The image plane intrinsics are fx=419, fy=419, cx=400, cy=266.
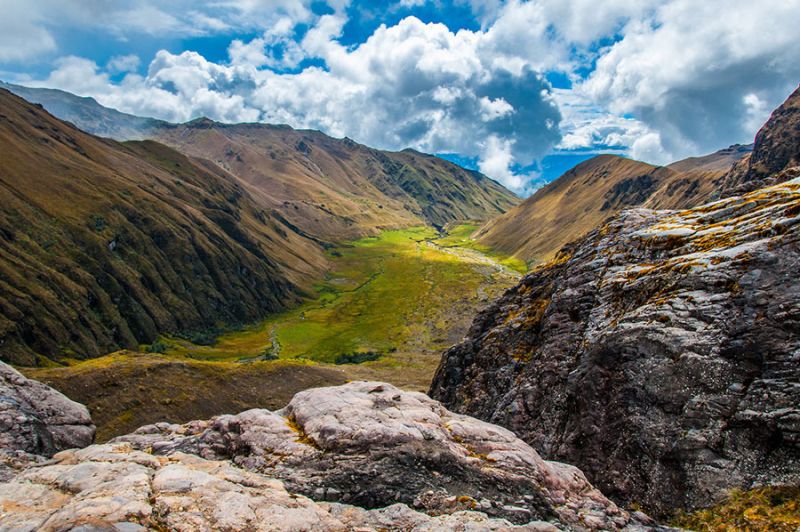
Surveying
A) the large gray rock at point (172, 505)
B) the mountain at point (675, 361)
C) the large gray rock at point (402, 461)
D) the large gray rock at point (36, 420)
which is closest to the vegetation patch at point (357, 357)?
the large gray rock at point (36, 420)

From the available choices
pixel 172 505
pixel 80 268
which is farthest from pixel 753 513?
pixel 80 268

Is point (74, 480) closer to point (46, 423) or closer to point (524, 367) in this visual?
point (46, 423)

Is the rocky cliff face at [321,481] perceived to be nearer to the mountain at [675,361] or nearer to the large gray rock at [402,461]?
the large gray rock at [402,461]

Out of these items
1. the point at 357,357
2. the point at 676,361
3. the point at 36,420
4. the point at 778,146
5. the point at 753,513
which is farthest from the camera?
the point at 778,146

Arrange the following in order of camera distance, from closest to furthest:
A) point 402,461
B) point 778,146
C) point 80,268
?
point 402,461 < point 80,268 < point 778,146

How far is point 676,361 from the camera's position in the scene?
21.6 m

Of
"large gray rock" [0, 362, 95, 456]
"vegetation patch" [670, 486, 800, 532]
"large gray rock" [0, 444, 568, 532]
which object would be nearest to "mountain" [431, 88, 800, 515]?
"vegetation patch" [670, 486, 800, 532]

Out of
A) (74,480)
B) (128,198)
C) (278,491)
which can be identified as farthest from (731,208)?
(128,198)

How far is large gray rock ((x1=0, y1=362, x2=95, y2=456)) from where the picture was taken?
2817 centimetres

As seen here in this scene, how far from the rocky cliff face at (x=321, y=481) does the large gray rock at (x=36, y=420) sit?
412 inches

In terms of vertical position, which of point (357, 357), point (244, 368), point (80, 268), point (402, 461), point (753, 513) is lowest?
point (357, 357)

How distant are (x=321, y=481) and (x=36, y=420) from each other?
84.6ft

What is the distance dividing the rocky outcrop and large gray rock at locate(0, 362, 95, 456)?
106ft

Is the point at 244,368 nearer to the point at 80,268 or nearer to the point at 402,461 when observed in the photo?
the point at 402,461
